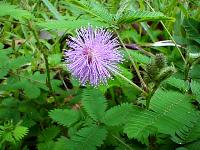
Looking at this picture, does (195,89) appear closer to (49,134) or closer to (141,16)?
(141,16)

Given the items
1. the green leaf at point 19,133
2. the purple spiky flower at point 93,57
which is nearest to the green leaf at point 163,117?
the purple spiky flower at point 93,57

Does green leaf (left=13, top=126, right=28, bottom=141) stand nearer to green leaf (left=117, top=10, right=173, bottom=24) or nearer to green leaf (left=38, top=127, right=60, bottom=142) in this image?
green leaf (left=38, top=127, right=60, bottom=142)

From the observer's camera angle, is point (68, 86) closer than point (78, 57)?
No

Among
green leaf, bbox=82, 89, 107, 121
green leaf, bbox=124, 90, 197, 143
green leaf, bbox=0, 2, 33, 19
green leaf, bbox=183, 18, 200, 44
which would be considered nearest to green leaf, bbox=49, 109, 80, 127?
green leaf, bbox=82, 89, 107, 121

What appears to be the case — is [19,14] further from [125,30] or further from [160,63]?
[125,30]

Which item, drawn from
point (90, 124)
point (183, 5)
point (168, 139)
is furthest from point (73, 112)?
point (183, 5)

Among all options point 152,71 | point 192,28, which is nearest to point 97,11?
point 152,71
